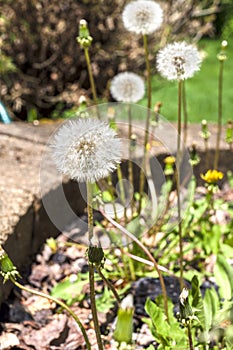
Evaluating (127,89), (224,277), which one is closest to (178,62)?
(127,89)

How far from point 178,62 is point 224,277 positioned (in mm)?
693

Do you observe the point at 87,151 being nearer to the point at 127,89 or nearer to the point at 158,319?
the point at 158,319

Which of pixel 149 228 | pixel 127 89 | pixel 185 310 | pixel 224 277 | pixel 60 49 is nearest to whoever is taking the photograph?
pixel 185 310

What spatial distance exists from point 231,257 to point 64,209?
2.32 ft

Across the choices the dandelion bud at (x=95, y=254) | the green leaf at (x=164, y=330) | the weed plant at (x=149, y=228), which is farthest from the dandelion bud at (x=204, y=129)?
the dandelion bud at (x=95, y=254)

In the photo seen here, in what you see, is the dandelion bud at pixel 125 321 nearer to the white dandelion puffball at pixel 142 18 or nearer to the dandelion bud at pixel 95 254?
the dandelion bud at pixel 95 254

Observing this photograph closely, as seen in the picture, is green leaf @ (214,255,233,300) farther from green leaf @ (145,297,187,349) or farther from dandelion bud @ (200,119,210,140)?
dandelion bud @ (200,119,210,140)

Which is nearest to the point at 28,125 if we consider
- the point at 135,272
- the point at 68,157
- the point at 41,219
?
the point at 41,219

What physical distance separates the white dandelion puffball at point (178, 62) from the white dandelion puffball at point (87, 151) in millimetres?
372

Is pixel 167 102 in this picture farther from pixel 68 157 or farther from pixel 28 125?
pixel 68 157

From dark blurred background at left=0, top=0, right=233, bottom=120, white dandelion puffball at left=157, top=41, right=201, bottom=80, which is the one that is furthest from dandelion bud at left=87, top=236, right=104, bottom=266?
dark blurred background at left=0, top=0, right=233, bottom=120

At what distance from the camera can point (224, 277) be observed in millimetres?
2035

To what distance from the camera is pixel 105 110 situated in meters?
2.76

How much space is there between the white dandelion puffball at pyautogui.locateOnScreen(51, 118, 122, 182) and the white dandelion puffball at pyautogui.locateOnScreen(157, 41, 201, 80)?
1.22 feet
